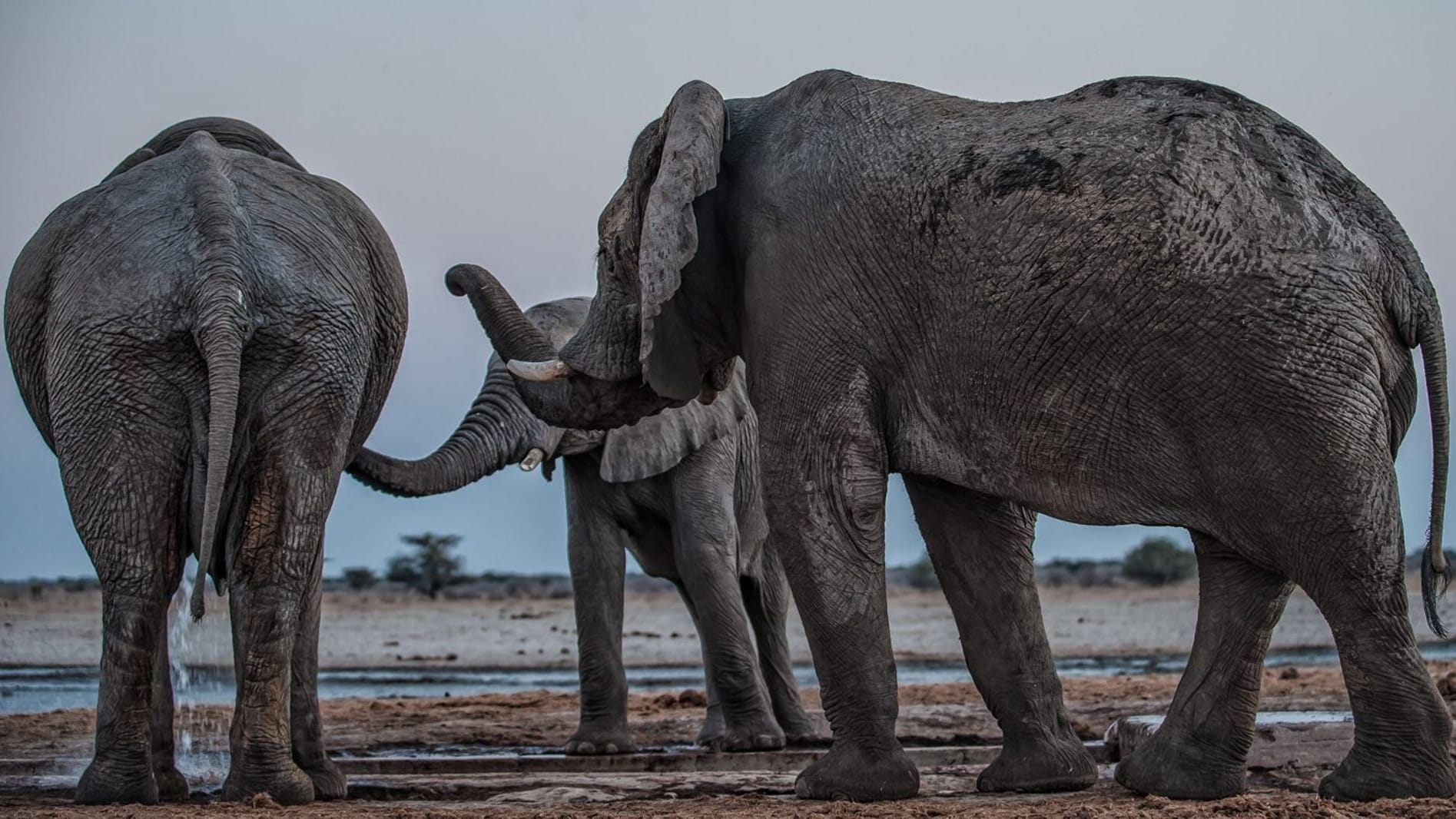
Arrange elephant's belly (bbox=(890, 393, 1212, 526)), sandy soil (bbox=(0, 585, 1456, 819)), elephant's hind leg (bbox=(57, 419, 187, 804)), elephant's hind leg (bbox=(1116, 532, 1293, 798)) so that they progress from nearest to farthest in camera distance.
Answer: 1. elephant's belly (bbox=(890, 393, 1212, 526))
2. sandy soil (bbox=(0, 585, 1456, 819))
3. elephant's hind leg (bbox=(1116, 532, 1293, 798))
4. elephant's hind leg (bbox=(57, 419, 187, 804))

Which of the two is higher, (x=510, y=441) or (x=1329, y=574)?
(x=510, y=441)

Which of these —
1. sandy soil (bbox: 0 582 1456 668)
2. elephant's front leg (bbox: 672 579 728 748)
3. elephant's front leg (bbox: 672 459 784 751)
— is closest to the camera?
elephant's front leg (bbox: 672 459 784 751)

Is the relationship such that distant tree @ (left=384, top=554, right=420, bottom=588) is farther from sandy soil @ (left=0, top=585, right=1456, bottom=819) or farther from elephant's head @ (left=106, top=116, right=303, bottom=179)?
elephant's head @ (left=106, top=116, right=303, bottom=179)

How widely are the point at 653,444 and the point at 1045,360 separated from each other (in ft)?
15.2

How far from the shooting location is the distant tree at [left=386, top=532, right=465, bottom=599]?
149 feet

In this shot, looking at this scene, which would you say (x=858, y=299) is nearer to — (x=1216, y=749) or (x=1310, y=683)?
(x=1216, y=749)

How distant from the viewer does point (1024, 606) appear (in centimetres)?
806

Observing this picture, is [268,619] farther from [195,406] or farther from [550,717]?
[550,717]

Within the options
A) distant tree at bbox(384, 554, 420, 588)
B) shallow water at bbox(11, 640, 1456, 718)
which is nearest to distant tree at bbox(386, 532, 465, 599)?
distant tree at bbox(384, 554, 420, 588)

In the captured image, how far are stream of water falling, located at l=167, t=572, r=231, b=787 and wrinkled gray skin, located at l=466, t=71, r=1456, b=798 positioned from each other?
2.70 metres

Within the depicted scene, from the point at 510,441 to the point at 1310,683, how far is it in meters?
6.97

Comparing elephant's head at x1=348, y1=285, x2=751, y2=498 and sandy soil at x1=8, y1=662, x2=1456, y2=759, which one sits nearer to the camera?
elephant's head at x1=348, y1=285, x2=751, y2=498

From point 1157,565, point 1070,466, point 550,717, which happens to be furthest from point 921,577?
point 1070,466

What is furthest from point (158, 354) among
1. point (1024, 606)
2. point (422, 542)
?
point (422, 542)
